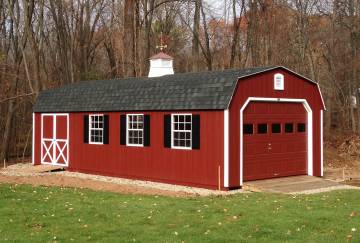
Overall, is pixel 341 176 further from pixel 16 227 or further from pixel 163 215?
pixel 16 227

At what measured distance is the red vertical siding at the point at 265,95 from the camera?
14508 millimetres

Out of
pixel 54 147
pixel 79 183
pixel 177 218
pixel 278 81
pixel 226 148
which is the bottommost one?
pixel 79 183

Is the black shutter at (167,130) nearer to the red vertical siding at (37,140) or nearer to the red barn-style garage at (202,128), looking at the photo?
the red barn-style garage at (202,128)

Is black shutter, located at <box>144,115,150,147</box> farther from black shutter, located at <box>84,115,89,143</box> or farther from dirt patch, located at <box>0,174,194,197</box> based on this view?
black shutter, located at <box>84,115,89,143</box>

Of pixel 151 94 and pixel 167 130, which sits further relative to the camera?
pixel 151 94

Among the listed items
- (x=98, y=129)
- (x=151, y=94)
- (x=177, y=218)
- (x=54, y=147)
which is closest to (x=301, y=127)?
(x=151, y=94)

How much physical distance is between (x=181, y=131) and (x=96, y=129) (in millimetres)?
4585

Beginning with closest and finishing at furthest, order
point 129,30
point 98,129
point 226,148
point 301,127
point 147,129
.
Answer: point 226,148 → point 147,129 → point 301,127 → point 98,129 → point 129,30

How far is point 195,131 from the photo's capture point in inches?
595

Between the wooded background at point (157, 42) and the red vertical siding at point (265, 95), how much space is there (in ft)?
40.0

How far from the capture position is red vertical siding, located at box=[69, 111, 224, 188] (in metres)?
14.7

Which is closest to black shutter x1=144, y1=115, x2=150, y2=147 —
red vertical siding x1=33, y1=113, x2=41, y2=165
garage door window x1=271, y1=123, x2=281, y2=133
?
garage door window x1=271, y1=123, x2=281, y2=133

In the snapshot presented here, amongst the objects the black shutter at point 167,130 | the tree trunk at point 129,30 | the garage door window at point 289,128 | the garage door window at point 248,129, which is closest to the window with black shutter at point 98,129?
the black shutter at point 167,130

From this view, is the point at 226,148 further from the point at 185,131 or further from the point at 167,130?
the point at 167,130
